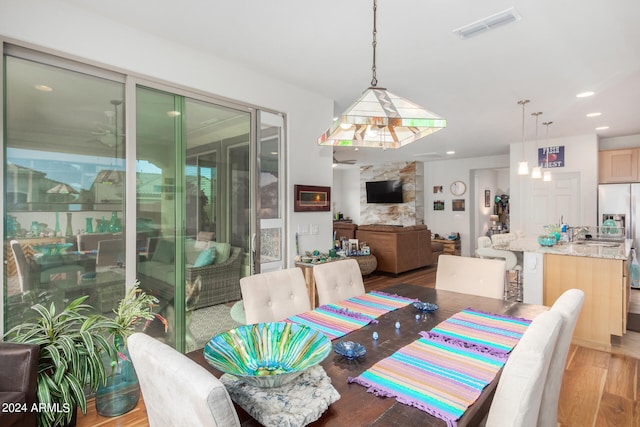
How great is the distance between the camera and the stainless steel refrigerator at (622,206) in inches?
207

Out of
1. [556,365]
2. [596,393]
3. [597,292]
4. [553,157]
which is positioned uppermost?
[553,157]

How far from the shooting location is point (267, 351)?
1309mm

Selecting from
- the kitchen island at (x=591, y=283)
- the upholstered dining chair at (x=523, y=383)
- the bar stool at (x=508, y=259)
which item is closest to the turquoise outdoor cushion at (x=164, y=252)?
the upholstered dining chair at (x=523, y=383)

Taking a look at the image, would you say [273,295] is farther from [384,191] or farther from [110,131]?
[384,191]

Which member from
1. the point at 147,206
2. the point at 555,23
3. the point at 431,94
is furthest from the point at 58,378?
the point at 431,94

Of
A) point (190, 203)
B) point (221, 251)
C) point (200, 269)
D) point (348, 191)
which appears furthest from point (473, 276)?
point (348, 191)

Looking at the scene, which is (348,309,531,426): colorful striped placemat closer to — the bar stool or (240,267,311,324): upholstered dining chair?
(240,267,311,324): upholstered dining chair

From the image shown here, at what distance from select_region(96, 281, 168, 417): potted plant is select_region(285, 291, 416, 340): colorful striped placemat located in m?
1.07

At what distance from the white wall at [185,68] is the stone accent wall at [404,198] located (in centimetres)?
557

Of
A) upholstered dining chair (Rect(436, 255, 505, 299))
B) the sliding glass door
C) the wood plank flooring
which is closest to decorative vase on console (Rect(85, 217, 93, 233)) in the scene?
the sliding glass door

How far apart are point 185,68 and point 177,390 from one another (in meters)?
2.55

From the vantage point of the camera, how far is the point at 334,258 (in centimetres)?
359

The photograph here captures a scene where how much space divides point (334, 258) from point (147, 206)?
189cm

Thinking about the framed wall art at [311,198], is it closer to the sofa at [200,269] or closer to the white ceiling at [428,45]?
the sofa at [200,269]
